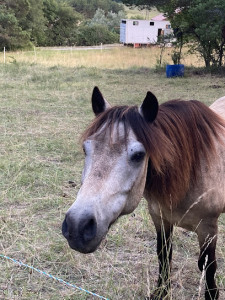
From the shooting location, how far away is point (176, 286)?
2.53 meters

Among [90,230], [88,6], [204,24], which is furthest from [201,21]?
[88,6]

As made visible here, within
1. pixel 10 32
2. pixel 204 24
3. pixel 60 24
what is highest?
pixel 60 24

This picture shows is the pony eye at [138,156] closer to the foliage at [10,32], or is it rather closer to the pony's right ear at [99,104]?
the pony's right ear at [99,104]

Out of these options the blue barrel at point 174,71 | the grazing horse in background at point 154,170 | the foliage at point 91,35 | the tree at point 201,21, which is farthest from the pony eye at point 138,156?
the foliage at point 91,35

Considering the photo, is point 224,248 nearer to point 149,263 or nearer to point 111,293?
point 149,263

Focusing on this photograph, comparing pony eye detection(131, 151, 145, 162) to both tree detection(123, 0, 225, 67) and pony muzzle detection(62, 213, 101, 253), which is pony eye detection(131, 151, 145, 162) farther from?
tree detection(123, 0, 225, 67)

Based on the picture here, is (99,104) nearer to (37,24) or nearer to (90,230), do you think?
(90,230)

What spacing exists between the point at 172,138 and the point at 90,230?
0.73 m

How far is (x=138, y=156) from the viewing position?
161cm

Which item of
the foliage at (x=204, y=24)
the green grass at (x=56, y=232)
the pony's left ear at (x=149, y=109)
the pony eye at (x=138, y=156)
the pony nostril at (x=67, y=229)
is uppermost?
the foliage at (x=204, y=24)

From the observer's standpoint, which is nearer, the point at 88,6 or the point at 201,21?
the point at 201,21

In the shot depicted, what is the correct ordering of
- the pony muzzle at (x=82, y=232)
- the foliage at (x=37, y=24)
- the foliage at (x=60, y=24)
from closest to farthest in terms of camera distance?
the pony muzzle at (x=82, y=232) < the foliage at (x=37, y=24) < the foliage at (x=60, y=24)

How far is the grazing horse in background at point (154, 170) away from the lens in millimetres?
1452

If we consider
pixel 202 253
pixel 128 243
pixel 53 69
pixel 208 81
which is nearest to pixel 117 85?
pixel 208 81
